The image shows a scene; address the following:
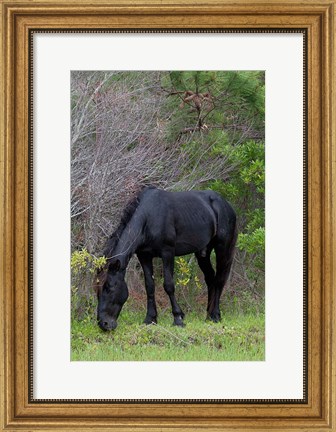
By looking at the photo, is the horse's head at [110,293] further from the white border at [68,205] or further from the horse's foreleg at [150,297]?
the white border at [68,205]

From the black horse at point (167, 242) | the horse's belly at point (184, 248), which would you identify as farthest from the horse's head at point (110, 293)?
the horse's belly at point (184, 248)

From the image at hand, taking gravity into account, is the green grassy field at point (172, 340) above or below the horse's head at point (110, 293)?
below

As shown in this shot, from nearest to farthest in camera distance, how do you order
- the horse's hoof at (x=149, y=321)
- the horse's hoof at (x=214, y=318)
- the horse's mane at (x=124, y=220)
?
1. the horse's hoof at (x=214, y=318)
2. the horse's hoof at (x=149, y=321)
3. the horse's mane at (x=124, y=220)

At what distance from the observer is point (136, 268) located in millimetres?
5742

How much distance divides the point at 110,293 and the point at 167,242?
2.86ft

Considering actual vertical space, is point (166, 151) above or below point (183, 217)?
above

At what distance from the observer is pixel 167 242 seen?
6258 mm

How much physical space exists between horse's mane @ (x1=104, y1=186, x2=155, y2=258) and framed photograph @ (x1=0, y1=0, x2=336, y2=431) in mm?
268

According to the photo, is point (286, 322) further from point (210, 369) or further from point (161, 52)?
point (161, 52)

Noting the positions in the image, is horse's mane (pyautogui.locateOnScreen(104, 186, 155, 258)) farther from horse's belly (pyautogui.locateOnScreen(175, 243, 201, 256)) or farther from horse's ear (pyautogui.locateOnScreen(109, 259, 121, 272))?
horse's belly (pyautogui.locateOnScreen(175, 243, 201, 256))

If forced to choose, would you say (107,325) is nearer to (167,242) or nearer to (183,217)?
(167,242)

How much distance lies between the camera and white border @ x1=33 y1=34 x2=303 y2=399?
511 centimetres

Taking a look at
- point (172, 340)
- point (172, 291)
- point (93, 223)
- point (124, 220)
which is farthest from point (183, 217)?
point (172, 340)

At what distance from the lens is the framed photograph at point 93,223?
5070 millimetres
